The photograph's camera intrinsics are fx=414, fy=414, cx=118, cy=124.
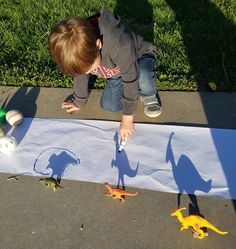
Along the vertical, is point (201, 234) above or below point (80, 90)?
below

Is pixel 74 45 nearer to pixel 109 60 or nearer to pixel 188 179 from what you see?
pixel 109 60

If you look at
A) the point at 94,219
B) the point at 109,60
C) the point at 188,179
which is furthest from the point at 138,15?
the point at 94,219

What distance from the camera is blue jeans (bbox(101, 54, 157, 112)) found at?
2.00 meters

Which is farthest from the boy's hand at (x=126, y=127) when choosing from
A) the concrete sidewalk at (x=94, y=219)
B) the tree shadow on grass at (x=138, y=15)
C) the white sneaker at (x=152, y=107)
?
the tree shadow on grass at (x=138, y=15)

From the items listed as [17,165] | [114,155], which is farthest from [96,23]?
[17,165]

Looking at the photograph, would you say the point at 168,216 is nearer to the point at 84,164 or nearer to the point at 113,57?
the point at 84,164

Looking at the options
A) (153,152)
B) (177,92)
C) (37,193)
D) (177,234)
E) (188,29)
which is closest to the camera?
(177,234)

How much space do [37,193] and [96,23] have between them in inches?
29.4

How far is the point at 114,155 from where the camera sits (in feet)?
5.96

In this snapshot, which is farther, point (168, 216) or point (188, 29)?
point (188, 29)

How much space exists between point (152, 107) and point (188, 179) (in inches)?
18.1

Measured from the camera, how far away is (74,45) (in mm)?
1468

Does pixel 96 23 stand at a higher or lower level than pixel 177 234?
higher

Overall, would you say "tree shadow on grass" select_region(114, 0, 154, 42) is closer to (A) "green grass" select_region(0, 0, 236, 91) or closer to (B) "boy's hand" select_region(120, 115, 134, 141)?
(A) "green grass" select_region(0, 0, 236, 91)
